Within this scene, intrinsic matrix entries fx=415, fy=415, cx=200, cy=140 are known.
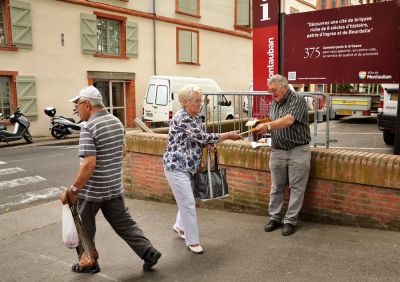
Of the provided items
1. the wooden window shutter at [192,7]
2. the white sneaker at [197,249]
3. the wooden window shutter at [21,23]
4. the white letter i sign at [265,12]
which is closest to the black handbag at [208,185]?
the white sneaker at [197,249]

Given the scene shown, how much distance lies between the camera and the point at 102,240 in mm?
Answer: 4734

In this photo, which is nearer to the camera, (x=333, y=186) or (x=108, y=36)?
(x=333, y=186)

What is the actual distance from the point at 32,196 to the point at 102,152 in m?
4.48

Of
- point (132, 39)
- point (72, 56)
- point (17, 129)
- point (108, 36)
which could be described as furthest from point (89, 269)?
point (132, 39)

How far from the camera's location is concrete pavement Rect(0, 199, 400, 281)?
3701mm

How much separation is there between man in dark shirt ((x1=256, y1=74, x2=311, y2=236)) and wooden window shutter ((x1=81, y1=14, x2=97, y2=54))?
13795 millimetres

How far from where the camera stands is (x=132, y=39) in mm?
18625

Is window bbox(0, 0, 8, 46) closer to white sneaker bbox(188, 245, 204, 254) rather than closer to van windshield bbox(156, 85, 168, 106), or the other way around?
van windshield bbox(156, 85, 168, 106)

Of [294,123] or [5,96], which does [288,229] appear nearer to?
[294,123]

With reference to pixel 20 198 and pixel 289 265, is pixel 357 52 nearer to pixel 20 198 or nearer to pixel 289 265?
pixel 289 265

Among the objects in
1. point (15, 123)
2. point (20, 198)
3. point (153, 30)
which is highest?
point (153, 30)

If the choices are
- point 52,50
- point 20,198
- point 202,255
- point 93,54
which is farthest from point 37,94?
point 202,255

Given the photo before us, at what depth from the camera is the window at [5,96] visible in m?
14.6

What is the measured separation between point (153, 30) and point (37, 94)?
668 cm
